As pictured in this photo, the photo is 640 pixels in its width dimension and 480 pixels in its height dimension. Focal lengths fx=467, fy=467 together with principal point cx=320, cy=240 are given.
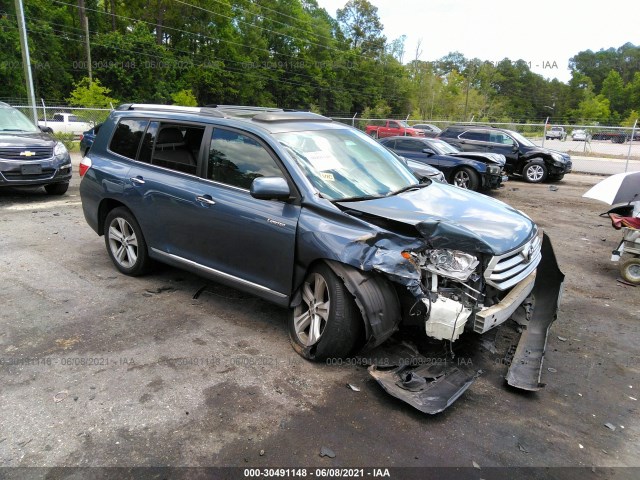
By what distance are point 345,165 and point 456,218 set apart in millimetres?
1101

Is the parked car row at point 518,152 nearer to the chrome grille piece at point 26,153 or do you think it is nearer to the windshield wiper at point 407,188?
the windshield wiper at point 407,188

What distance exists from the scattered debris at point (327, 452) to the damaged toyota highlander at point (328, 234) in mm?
648

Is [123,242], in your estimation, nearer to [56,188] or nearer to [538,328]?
[538,328]

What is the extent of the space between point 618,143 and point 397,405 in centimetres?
2334

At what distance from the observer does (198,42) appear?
2084 inches

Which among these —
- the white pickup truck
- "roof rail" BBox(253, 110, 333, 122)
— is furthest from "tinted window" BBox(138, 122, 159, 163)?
the white pickup truck

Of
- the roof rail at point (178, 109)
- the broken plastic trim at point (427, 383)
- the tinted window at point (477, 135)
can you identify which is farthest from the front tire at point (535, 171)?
the broken plastic trim at point (427, 383)

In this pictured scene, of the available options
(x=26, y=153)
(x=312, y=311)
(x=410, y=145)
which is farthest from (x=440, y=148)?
(x=312, y=311)

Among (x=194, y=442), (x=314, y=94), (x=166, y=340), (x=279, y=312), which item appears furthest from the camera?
(x=314, y=94)

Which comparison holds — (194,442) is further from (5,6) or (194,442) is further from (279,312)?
(5,6)

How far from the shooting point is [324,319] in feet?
11.9

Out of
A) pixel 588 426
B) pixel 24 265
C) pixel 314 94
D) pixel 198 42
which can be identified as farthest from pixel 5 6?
pixel 588 426

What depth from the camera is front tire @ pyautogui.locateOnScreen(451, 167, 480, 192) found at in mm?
12195

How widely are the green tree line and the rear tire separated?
682 inches
